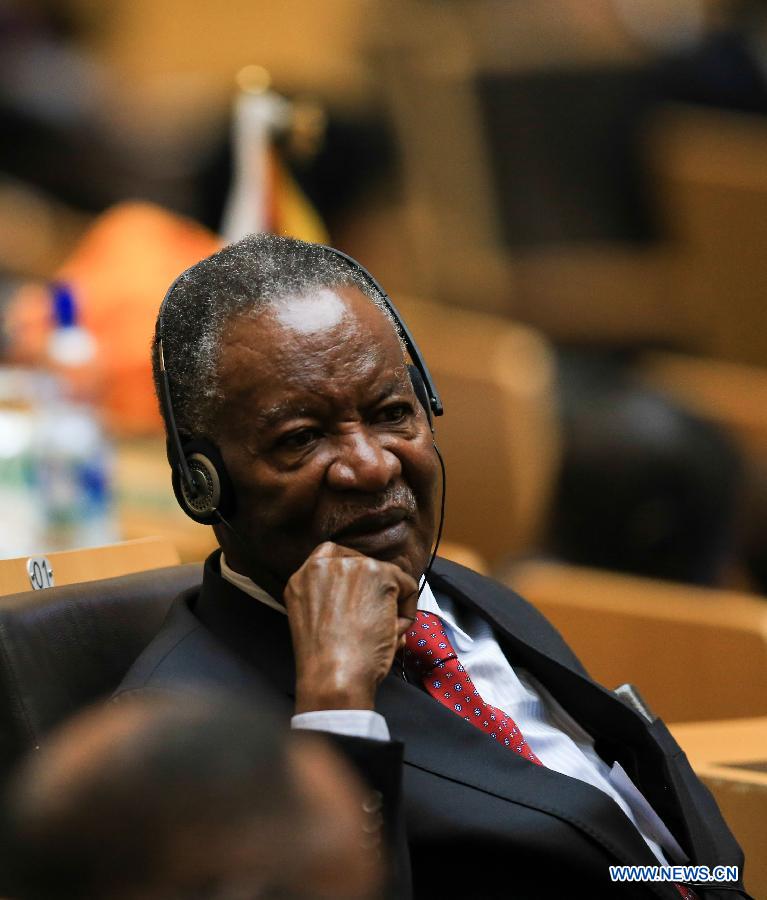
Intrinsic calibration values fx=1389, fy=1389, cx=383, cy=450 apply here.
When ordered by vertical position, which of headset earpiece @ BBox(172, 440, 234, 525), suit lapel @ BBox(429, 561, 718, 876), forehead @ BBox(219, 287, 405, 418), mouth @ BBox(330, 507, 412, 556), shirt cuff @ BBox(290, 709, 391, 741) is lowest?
suit lapel @ BBox(429, 561, 718, 876)

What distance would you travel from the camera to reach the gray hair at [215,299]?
1298 mm

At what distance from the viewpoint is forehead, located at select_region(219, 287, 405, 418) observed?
1272 millimetres

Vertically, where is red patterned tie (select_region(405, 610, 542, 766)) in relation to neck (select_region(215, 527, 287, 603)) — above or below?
below

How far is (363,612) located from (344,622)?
0.07ft

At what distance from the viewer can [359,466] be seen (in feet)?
4.21

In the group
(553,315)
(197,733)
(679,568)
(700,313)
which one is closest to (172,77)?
(553,315)

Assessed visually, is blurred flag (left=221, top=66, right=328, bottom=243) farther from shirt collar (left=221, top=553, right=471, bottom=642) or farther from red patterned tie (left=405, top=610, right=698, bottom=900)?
red patterned tie (left=405, top=610, right=698, bottom=900)

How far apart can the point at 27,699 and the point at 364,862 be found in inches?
27.7

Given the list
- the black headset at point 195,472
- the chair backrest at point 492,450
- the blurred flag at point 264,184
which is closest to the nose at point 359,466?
the black headset at point 195,472

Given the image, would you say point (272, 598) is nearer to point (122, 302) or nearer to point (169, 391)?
point (169, 391)

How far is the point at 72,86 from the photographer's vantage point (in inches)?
167

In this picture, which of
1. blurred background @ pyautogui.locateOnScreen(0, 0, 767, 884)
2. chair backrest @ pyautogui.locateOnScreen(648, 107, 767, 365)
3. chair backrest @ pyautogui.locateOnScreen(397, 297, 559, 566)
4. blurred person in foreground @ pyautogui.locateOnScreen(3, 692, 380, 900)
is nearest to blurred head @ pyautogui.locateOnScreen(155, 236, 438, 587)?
blurred background @ pyautogui.locateOnScreen(0, 0, 767, 884)

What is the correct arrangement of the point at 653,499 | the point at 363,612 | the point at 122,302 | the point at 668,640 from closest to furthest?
the point at 363,612 < the point at 668,640 < the point at 122,302 < the point at 653,499

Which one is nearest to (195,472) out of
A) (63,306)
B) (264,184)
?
(63,306)
